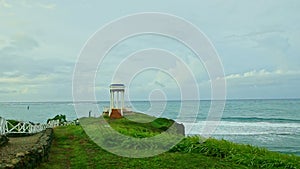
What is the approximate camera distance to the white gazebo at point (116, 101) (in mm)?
24453

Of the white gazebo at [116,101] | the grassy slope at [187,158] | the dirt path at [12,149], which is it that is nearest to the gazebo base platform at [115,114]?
the white gazebo at [116,101]

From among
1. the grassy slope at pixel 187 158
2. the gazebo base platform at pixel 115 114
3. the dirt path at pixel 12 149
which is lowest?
the grassy slope at pixel 187 158

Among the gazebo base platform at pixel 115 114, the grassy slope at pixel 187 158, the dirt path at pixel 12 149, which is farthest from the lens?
the gazebo base platform at pixel 115 114

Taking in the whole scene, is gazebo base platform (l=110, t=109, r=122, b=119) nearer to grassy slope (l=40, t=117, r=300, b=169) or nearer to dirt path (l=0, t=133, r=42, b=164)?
dirt path (l=0, t=133, r=42, b=164)

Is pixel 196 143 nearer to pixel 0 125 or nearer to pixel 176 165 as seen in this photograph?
pixel 176 165

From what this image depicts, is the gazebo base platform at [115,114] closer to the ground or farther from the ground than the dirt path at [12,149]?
farther from the ground

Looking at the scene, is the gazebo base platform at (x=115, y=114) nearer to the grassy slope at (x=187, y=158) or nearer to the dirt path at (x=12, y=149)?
the dirt path at (x=12, y=149)

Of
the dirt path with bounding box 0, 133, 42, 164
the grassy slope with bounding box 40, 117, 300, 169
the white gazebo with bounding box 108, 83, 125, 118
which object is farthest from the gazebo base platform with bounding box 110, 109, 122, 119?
the grassy slope with bounding box 40, 117, 300, 169

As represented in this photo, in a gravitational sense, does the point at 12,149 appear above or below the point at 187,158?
above

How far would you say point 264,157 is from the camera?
838 centimetres

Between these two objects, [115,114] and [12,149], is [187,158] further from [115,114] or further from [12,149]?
[115,114]

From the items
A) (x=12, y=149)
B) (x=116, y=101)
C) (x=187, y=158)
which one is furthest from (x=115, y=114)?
(x=187, y=158)

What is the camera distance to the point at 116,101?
25.3m

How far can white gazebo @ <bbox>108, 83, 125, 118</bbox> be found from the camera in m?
24.5
